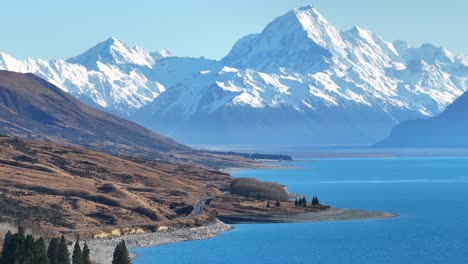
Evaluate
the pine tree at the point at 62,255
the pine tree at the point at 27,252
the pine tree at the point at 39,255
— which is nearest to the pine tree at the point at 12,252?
the pine tree at the point at 27,252

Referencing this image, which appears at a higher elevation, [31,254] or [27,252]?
[27,252]

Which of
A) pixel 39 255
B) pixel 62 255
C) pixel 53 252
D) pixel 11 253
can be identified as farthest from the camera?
pixel 53 252

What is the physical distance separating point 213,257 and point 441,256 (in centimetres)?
3419

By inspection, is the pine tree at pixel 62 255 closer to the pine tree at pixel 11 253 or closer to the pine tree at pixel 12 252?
the pine tree at pixel 12 252

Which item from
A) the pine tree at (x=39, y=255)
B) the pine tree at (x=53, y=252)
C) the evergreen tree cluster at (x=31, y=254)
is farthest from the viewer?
the pine tree at (x=53, y=252)

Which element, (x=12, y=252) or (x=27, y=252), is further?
(x=12, y=252)

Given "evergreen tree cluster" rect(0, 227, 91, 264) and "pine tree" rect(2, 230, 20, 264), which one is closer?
"evergreen tree cluster" rect(0, 227, 91, 264)

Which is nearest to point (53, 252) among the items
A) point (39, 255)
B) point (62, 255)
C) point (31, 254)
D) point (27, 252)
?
point (62, 255)

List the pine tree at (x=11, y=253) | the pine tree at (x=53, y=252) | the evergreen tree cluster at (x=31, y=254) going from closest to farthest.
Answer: the evergreen tree cluster at (x=31, y=254)
the pine tree at (x=11, y=253)
the pine tree at (x=53, y=252)

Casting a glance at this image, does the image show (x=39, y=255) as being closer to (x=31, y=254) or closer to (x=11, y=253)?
(x=31, y=254)

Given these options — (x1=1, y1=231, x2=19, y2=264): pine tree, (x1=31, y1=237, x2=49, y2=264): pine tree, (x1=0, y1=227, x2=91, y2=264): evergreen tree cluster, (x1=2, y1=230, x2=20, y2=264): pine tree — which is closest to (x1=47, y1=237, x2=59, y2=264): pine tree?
(x1=0, y1=227, x2=91, y2=264): evergreen tree cluster

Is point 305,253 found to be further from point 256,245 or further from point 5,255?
point 5,255

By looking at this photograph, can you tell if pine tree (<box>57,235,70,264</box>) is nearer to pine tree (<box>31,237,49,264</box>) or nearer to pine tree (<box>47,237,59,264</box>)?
pine tree (<box>47,237,59,264</box>)

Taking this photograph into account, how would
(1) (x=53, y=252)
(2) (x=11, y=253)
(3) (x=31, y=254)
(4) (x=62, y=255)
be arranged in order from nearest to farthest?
(3) (x=31, y=254)
(2) (x=11, y=253)
(4) (x=62, y=255)
(1) (x=53, y=252)
